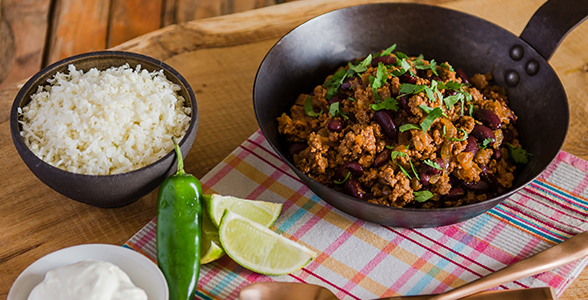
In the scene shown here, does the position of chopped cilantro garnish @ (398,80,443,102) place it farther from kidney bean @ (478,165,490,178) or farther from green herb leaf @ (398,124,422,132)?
kidney bean @ (478,165,490,178)

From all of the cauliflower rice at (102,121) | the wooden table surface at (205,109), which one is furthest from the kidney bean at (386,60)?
the cauliflower rice at (102,121)

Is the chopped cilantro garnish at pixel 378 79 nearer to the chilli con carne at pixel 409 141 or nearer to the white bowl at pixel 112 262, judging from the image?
the chilli con carne at pixel 409 141

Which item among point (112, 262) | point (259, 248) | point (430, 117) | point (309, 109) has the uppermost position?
point (430, 117)

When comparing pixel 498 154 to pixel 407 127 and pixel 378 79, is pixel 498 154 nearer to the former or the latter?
pixel 407 127

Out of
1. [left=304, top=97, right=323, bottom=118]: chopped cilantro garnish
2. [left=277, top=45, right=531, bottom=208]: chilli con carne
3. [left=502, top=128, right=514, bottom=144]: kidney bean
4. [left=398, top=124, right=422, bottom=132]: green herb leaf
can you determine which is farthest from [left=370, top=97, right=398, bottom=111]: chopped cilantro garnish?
[left=502, top=128, right=514, bottom=144]: kidney bean

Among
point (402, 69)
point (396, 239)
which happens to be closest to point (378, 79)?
point (402, 69)
